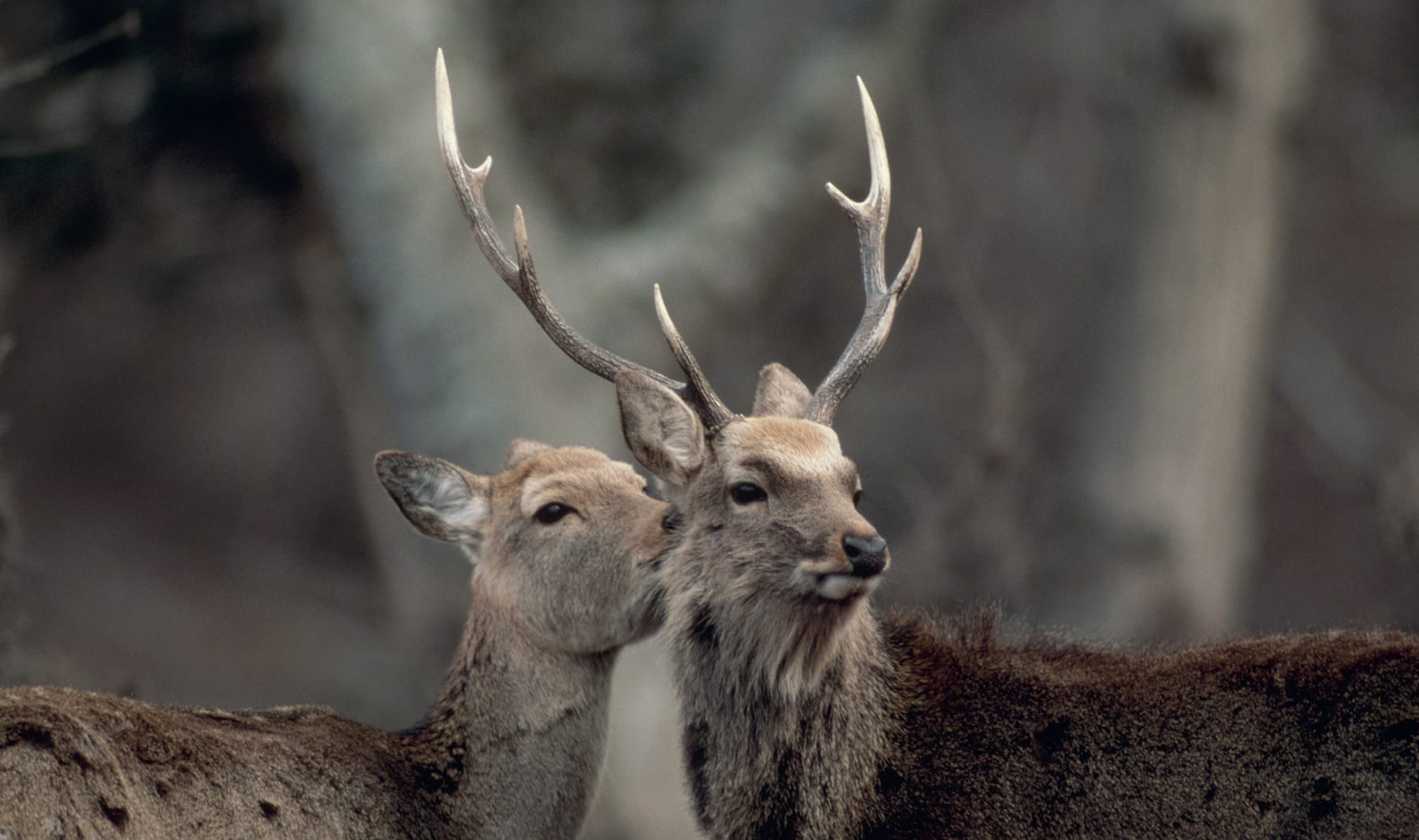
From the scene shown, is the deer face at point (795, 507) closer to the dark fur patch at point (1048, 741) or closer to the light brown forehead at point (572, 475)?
the dark fur patch at point (1048, 741)

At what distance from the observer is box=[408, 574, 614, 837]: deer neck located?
19.1ft

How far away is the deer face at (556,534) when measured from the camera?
19.4 ft

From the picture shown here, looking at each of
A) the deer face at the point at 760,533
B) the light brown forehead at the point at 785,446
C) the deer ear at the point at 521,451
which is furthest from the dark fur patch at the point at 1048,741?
the deer ear at the point at 521,451

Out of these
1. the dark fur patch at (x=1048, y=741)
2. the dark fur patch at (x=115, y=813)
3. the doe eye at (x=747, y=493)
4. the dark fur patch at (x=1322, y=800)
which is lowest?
the dark fur patch at (x=115, y=813)

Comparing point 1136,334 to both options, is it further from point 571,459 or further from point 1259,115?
point 571,459

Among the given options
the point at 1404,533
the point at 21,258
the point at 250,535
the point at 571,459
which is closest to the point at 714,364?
the point at 250,535

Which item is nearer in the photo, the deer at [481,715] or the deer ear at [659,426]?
the deer at [481,715]

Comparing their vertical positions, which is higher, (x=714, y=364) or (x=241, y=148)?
(x=714, y=364)

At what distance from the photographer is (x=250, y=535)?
53.5 ft

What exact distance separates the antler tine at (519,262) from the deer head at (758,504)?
11 millimetres

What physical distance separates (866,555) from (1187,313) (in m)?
9.02

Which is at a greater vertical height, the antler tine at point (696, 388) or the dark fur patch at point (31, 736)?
the antler tine at point (696, 388)

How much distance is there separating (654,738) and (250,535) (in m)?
6.88

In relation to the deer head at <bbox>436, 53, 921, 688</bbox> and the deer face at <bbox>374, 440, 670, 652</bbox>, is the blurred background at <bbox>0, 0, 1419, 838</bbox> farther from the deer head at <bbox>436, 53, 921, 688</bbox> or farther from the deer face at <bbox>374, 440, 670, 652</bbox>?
the deer head at <bbox>436, 53, 921, 688</bbox>
